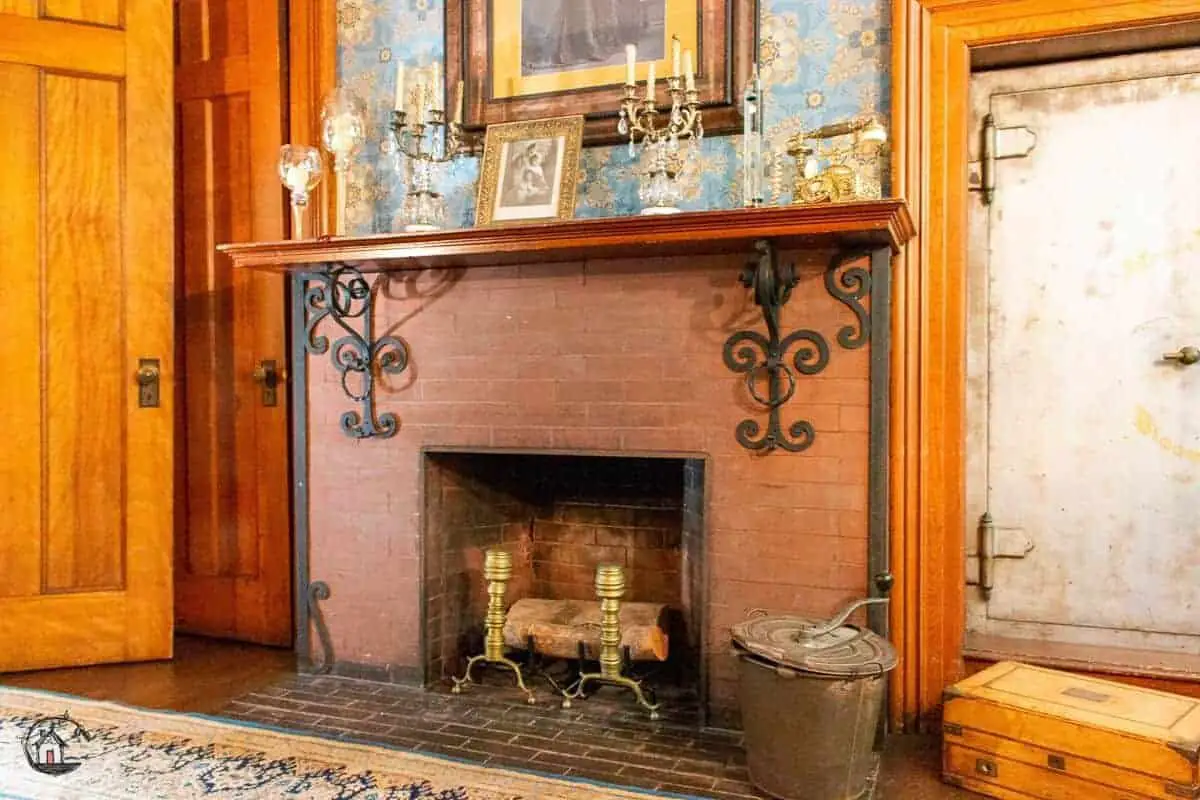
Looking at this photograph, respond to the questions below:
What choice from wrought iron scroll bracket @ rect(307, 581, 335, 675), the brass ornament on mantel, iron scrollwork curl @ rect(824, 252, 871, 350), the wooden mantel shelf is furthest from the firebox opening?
the brass ornament on mantel

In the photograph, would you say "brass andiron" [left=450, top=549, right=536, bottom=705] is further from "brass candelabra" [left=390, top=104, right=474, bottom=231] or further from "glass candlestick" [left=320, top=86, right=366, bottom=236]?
"glass candlestick" [left=320, top=86, right=366, bottom=236]

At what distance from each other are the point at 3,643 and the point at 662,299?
2426 millimetres

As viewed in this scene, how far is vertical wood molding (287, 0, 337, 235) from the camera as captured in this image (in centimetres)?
301

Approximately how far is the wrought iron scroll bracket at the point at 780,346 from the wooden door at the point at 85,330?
1997 millimetres

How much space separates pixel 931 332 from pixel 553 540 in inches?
55.7

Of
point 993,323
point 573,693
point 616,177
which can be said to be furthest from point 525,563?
point 993,323

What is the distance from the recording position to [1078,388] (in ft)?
8.52

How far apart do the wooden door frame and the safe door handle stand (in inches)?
23.2

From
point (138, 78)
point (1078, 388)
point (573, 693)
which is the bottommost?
point (573, 693)

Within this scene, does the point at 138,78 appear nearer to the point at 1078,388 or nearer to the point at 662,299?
the point at 662,299

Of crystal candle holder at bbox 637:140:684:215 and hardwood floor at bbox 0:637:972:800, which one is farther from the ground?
crystal candle holder at bbox 637:140:684:215

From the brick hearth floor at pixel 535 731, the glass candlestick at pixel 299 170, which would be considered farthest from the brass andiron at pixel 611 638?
the glass candlestick at pixel 299 170

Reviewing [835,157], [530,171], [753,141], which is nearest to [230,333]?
[530,171]

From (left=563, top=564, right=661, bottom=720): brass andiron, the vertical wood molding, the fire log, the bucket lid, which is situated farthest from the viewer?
the vertical wood molding
